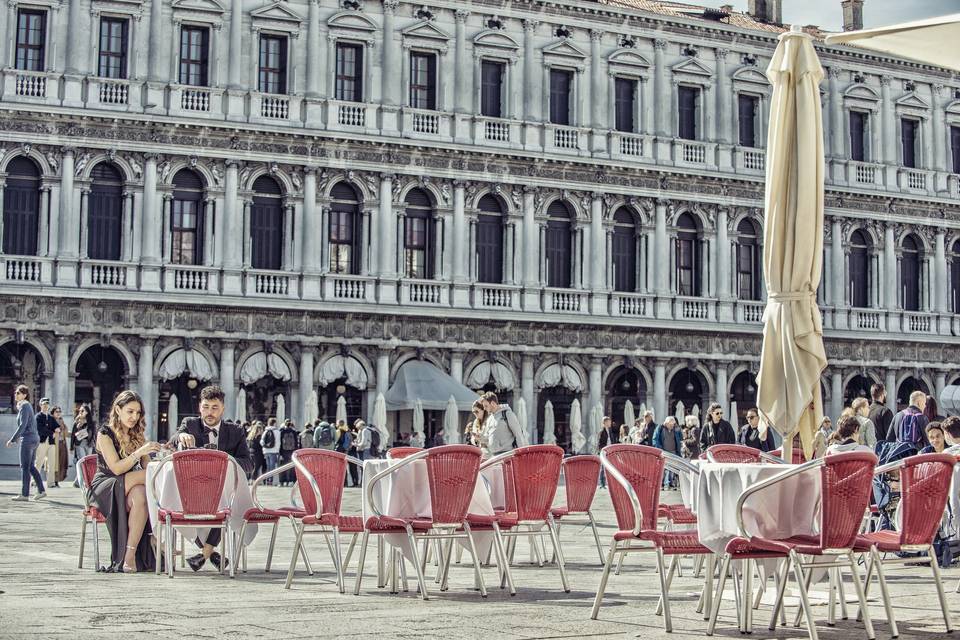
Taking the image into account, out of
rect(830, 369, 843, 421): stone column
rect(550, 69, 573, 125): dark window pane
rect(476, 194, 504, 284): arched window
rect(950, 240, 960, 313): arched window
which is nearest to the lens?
rect(476, 194, 504, 284): arched window

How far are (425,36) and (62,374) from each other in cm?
1043

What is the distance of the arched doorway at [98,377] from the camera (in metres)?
30.3

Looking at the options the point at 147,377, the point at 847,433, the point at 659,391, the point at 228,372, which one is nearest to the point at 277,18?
the point at 228,372

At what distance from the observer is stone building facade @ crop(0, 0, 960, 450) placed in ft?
99.5

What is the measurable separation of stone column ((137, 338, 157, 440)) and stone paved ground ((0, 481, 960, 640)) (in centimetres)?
1839

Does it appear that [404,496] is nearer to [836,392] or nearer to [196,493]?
[196,493]

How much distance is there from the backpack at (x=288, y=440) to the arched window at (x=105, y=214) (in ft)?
19.0

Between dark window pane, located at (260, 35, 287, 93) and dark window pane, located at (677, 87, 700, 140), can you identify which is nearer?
dark window pane, located at (260, 35, 287, 93)

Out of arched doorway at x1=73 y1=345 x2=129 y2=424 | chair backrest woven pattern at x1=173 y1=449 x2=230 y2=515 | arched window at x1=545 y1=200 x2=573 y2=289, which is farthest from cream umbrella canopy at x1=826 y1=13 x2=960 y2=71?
arched window at x1=545 y1=200 x2=573 y2=289

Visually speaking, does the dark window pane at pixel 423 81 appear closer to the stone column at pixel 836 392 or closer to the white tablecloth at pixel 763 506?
the stone column at pixel 836 392

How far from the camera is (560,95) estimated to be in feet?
114

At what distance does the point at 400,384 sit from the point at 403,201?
399 centimetres

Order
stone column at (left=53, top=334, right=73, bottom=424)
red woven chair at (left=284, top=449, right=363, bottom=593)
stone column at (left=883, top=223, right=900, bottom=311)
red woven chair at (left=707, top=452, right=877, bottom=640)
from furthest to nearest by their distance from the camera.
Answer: stone column at (left=883, top=223, right=900, bottom=311) < stone column at (left=53, top=334, right=73, bottom=424) < red woven chair at (left=284, top=449, right=363, bottom=593) < red woven chair at (left=707, top=452, right=877, bottom=640)

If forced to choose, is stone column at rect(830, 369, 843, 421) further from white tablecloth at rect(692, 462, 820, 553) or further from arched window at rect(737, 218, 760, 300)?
white tablecloth at rect(692, 462, 820, 553)
